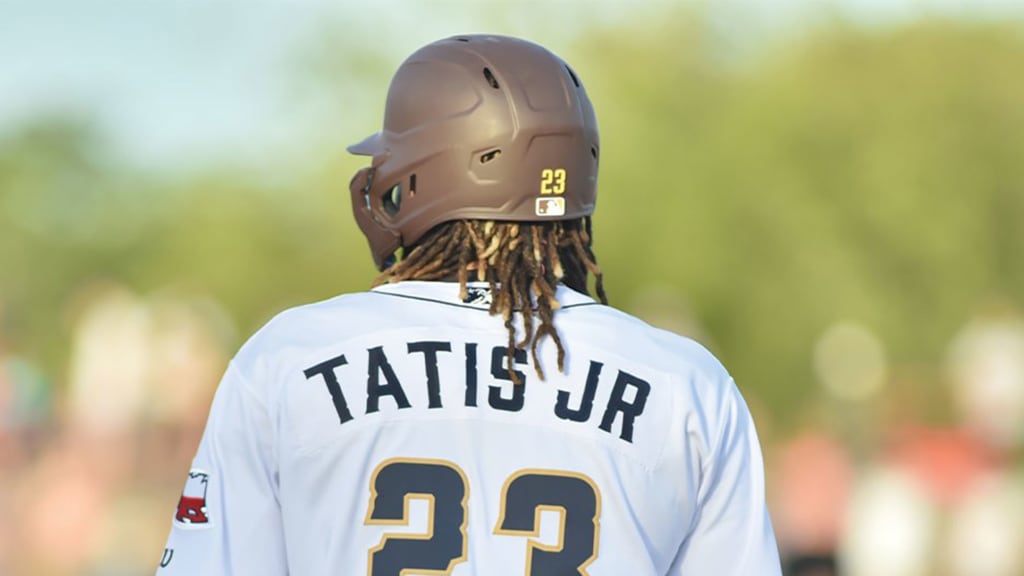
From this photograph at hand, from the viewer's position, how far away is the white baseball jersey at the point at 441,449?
8.91 feet

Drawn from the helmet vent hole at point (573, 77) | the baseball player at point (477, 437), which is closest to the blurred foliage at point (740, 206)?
the helmet vent hole at point (573, 77)

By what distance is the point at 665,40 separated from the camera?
35.1 metres

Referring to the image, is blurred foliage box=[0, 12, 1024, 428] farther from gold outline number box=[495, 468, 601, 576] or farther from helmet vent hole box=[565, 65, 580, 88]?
gold outline number box=[495, 468, 601, 576]

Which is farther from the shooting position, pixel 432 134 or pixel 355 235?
pixel 355 235

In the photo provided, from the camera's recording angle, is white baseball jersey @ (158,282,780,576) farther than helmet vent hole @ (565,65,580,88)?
No

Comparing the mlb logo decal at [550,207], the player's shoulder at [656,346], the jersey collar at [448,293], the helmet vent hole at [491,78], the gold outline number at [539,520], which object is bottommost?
the gold outline number at [539,520]

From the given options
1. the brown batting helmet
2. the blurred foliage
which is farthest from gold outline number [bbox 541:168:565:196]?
the blurred foliage

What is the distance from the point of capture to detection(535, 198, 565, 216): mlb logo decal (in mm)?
3035

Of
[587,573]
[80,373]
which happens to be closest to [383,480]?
[587,573]

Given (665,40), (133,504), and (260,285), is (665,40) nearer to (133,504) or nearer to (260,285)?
(260,285)

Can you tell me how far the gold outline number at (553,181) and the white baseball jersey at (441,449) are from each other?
0.92 feet

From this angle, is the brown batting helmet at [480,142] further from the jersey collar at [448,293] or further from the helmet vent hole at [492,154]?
the jersey collar at [448,293]

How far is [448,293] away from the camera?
2.88m

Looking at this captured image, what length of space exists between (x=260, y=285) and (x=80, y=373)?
725 inches
